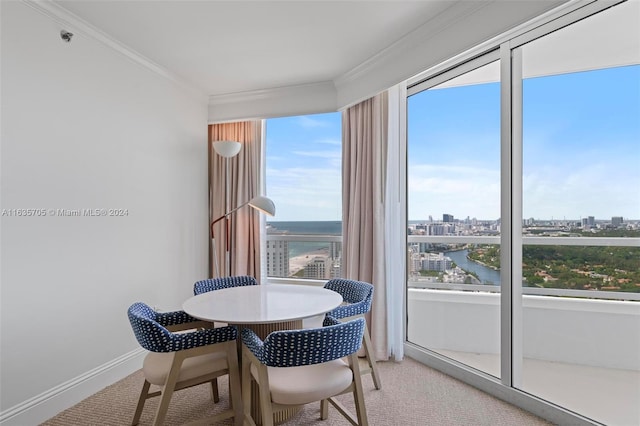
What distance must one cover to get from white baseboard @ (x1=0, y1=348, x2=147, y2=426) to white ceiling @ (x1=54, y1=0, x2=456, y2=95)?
2.51 m

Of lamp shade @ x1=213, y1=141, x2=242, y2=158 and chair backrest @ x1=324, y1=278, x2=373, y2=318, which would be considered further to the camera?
lamp shade @ x1=213, y1=141, x2=242, y2=158

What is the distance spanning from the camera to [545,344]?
2160 millimetres

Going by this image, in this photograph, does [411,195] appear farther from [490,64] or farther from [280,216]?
[280,216]

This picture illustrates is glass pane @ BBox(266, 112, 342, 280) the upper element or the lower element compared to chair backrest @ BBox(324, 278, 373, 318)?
upper

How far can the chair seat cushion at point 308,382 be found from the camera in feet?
5.04

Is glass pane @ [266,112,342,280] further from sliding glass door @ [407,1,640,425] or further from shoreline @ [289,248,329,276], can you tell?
sliding glass door @ [407,1,640,425]

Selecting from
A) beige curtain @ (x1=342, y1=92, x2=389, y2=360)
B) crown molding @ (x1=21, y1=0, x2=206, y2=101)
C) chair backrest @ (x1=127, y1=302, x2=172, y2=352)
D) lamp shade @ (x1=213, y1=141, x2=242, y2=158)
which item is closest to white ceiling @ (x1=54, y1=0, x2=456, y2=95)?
crown molding @ (x1=21, y1=0, x2=206, y2=101)

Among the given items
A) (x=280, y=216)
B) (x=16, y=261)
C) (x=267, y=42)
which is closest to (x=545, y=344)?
(x=280, y=216)

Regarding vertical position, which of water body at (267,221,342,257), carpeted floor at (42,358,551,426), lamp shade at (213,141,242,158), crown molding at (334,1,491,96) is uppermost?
crown molding at (334,1,491,96)

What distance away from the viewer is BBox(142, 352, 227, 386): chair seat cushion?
1754mm

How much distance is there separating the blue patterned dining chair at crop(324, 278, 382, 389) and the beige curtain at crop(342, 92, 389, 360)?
0.46m

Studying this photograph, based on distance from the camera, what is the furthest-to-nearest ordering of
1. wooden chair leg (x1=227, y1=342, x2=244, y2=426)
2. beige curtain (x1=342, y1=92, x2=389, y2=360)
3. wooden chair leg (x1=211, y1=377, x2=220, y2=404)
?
beige curtain (x1=342, y1=92, x2=389, y2=360) < wooden chair leg (x1=211, y1=377, x2=220, y2=404) < wooden chair leg (x1=227, y1=342, x2=244, y2=426)

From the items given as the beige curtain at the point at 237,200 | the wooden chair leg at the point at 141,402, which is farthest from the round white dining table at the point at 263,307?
the beige curtain at the point at 237,200

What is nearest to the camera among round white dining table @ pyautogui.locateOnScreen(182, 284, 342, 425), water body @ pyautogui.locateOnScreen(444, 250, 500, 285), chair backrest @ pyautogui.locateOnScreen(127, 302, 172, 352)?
chair backrest @ pyautogui.locateOnScreen(127, 302, 172, 352)
